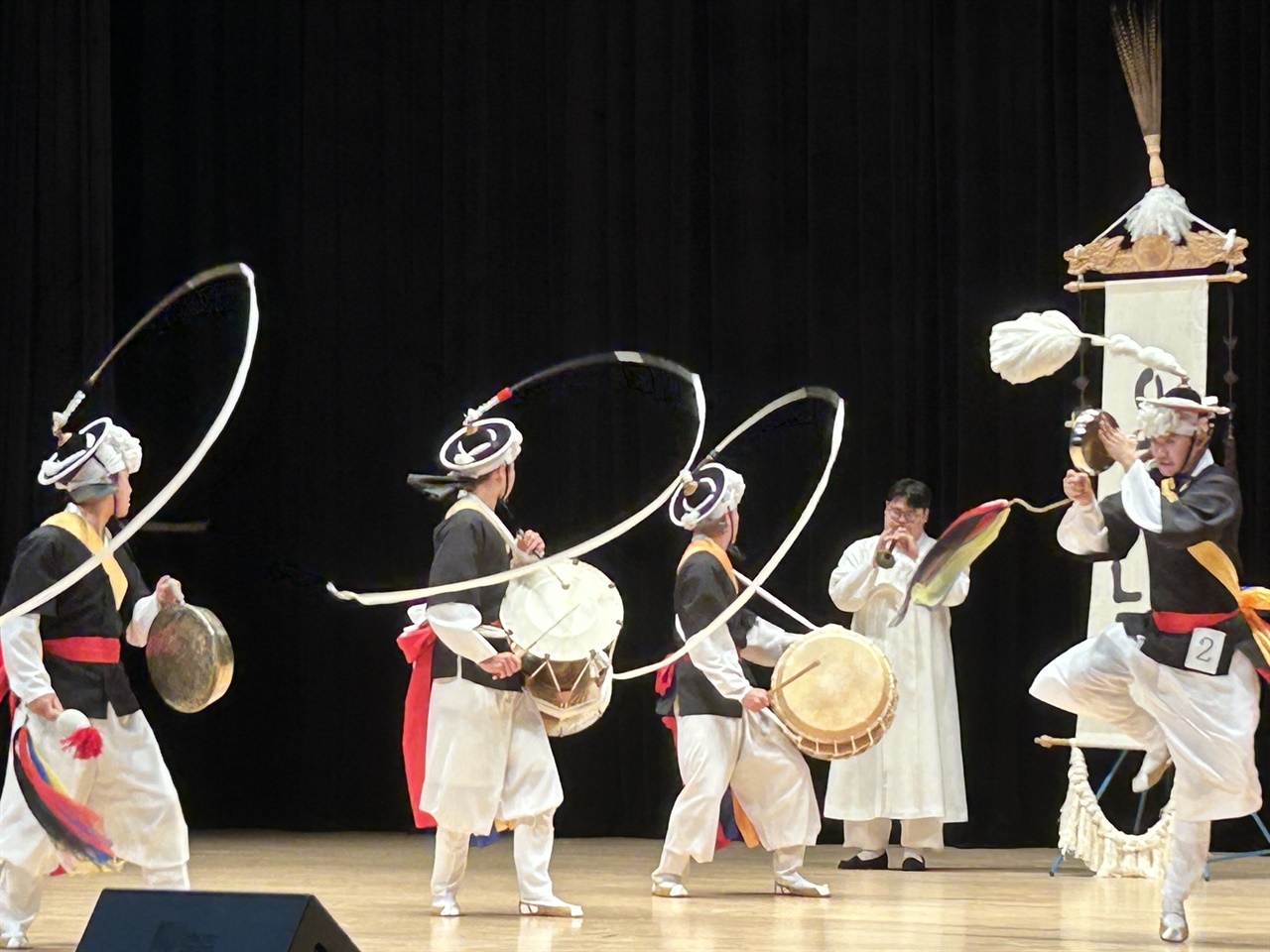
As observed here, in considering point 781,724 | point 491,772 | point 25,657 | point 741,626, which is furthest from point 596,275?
Result: point 25,657

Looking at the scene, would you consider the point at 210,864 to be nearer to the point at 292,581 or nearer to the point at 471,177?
the point at 292,581

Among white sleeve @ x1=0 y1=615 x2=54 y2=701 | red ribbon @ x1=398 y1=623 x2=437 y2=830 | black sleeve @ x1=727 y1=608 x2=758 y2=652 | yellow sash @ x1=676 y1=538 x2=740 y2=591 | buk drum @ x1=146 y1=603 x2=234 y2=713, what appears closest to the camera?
white sleeve @ x1=0 y1=615 x2=54 y2=701

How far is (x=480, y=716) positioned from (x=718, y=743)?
978mm

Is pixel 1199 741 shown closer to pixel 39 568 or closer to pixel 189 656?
pixel 189 656

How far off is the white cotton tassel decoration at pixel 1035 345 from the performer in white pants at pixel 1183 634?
0.50 metres

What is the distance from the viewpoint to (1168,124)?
8211 mm

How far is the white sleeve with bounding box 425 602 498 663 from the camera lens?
5.46m

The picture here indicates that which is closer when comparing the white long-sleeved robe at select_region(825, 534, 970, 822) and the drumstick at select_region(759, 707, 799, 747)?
the drumstick at select_region(759, 707, 799, 747)

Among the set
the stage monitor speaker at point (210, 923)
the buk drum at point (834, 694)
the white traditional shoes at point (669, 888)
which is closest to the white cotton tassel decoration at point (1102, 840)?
the buk drum at point (834, 694)

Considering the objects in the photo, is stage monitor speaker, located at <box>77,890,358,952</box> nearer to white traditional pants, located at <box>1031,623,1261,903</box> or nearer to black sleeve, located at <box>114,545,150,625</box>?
black sleeve, located at <box>114,545,150,625</box>

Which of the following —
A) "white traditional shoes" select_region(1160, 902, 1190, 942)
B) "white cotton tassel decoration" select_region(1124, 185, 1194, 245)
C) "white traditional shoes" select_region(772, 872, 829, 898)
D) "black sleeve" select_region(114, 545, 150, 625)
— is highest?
"white cotton tassel decoration" select_region(1124, 185, 1194, 245)

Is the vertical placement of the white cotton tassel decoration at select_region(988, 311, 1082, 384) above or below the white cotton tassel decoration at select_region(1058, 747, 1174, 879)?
above

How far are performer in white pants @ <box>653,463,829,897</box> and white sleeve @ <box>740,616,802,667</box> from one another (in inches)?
10.6

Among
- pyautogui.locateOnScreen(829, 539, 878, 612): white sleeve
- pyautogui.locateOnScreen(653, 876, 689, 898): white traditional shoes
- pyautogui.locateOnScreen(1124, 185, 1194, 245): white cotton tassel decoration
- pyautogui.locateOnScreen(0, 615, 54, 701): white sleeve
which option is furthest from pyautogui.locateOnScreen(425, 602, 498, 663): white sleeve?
pyautogui.locateOnScreen(1124, 185, 1194, 245): white cotton tassel decoration
